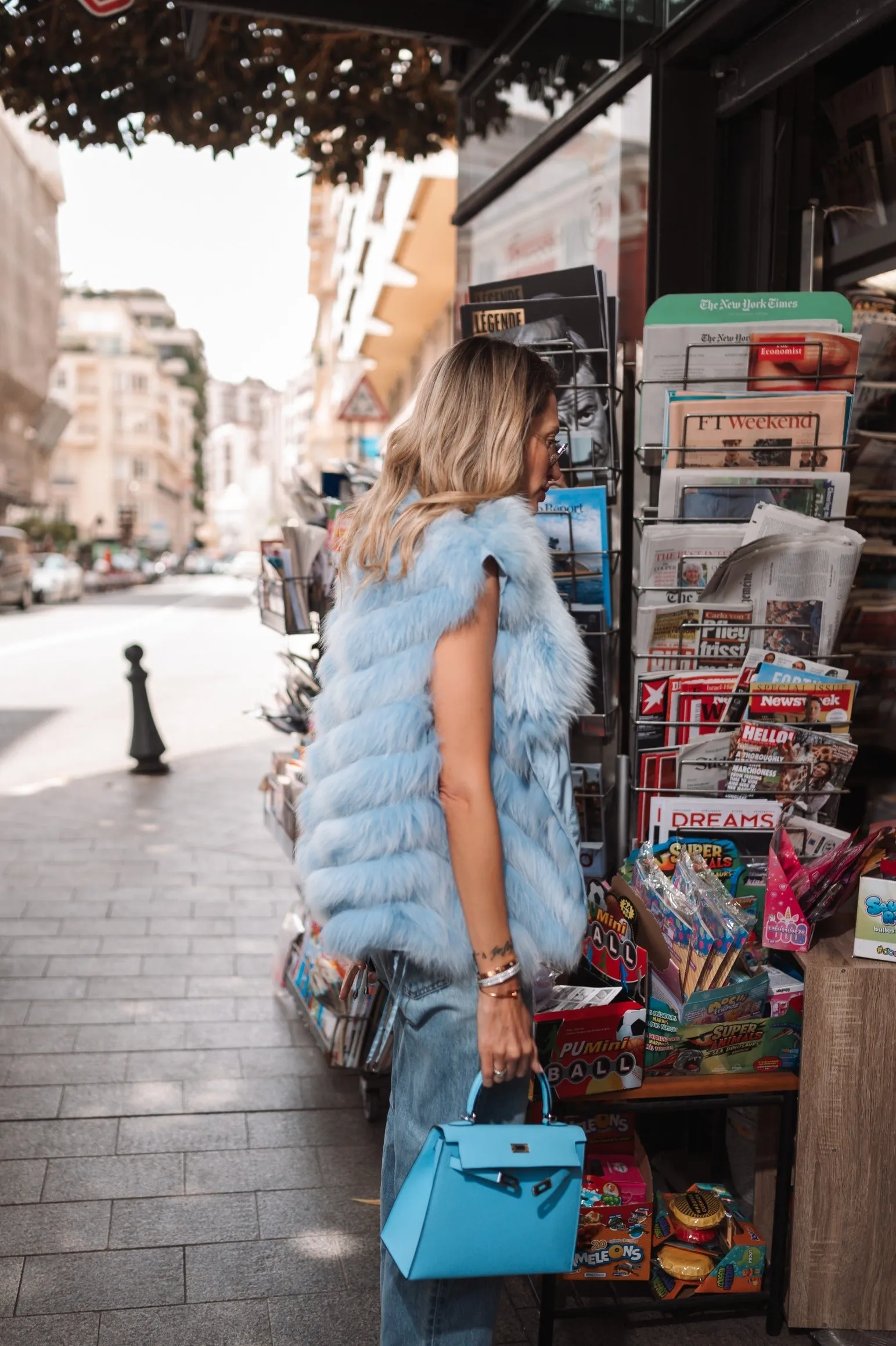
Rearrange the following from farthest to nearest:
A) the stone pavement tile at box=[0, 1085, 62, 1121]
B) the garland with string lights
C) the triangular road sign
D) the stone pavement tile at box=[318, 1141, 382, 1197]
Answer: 1. the triangular road sign
2. the garland with string lights
3. the stone pavement tile at box=[0, 1085, 62, 1121]
4. the stone pavement tile at box=[318, 1141, 382, 1197]

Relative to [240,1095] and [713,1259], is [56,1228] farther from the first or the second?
[713,1259]

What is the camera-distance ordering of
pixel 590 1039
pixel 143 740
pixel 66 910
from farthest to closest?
pixel 143 740 → pixel 66 910 → pixel 590 1039

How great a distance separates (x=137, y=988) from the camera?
15.6 ft

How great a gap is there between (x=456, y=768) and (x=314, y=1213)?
178 cm

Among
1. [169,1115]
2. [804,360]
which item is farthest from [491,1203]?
[169,1115]

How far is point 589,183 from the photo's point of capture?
3889 millimetres

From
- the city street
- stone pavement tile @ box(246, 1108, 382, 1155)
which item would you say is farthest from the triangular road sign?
stone pavement tile @ box(246, 1108, 382, 1155)

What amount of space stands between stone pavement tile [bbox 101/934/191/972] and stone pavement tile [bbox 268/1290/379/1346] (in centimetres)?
248

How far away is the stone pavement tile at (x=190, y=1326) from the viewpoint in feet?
8.64

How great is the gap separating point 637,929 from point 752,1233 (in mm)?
769

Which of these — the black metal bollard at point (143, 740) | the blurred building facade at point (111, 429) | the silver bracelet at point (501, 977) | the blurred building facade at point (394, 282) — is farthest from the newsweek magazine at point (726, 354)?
the blurred building facade at point (111, 429)

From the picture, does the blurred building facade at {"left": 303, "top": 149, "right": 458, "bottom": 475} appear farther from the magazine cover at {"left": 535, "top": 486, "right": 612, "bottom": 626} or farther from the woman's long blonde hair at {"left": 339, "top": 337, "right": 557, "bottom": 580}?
the woman's long blonde hair at {"left": 339, "top": 337, "right": 557, "bottom": 580}

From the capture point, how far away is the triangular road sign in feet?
52.3

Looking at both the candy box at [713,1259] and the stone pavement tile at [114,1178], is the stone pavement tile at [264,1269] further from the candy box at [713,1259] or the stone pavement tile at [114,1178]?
the candy box at [713,1259]
